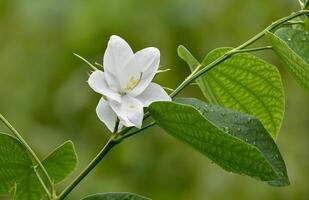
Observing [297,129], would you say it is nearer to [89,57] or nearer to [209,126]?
[89,57]

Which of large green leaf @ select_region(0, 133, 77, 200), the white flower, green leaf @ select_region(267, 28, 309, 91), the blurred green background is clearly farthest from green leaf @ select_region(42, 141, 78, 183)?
the blurred green background

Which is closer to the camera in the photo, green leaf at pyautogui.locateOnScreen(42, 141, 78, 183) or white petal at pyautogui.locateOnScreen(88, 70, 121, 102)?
white petal at pyautogui.locateOnScreen(88, 70, 121, 102)

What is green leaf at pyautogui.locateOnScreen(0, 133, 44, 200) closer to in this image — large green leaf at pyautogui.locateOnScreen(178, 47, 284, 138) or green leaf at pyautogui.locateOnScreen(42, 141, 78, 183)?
green leaf at pyautogui.locateOnScreen(42, 141, 78, 183)

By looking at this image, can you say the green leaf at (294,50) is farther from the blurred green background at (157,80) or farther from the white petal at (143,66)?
the blurred green background at (157,80)

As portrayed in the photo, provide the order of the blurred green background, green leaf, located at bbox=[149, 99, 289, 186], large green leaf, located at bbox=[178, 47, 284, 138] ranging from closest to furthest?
green leaf, located at bbox=[149, 99, 289, 186], large green leaf, located at bbox=[178, 47, 284, 138], the blurred green background

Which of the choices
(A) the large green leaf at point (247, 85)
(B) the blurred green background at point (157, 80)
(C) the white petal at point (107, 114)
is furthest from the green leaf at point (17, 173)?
(B) the blurred green background at point (157, 80)

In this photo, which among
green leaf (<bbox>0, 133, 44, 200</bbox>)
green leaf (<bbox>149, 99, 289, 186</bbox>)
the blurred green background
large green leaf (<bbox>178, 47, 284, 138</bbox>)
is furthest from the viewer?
the blurred green background

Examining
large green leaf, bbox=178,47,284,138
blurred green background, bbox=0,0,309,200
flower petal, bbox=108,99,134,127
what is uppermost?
flower petal, bbox=108,99,134,127

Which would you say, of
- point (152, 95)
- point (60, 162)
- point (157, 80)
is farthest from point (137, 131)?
point (157, 80)
